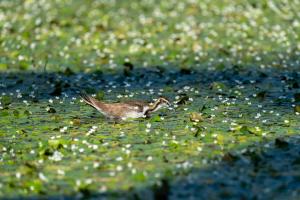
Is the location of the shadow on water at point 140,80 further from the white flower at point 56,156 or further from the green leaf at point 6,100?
the white flower at point 56,156

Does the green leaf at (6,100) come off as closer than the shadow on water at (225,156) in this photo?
No

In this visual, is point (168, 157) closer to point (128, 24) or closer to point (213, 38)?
point (213, 38)

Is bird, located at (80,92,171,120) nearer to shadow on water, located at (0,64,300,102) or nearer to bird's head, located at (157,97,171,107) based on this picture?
bird's head, located at (157,97,171,107)

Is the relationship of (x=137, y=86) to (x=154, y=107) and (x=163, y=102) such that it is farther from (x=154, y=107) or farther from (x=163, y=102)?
(x=154, y=107)

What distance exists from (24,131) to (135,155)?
2745 millimetres

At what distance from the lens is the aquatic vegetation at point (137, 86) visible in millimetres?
12195

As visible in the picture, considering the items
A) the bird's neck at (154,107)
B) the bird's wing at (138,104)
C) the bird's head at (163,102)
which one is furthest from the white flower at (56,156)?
the bird's head at (163,102)

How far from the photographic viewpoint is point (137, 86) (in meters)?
19.3

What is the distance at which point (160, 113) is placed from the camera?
16.1 metres

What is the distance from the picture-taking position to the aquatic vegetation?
480 inches

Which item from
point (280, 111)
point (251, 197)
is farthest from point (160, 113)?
point (251, 197)

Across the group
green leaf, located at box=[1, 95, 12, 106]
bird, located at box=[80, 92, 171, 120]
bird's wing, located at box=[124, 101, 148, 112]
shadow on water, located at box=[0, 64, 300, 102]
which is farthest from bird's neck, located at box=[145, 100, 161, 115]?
green leaf, located at box=[1, 95, 12, 106]

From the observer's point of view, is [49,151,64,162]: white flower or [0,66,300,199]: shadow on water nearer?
[0,66,300,199]: shadow on water

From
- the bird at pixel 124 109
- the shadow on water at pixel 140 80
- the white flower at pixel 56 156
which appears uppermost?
the shadow on water at pixel 140 80
